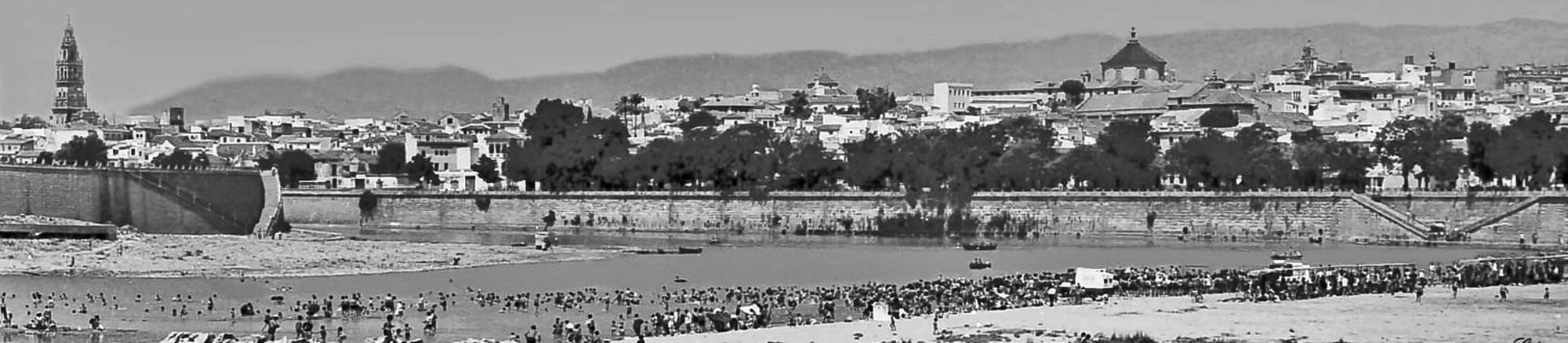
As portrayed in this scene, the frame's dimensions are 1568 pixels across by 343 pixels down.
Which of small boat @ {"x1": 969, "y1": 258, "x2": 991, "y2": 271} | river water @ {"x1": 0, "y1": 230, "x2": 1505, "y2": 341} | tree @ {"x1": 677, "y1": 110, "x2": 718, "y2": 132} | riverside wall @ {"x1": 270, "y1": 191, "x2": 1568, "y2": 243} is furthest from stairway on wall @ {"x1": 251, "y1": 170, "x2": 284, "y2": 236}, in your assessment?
tree @ {"x1": 677, "y1": 110, "x2": 718, "y2": 132}

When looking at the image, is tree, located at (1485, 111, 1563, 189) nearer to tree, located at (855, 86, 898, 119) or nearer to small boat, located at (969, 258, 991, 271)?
small boat, located at (969, 258, 991, 271)

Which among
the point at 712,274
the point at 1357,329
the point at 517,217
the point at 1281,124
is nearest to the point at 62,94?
the point at 517,217

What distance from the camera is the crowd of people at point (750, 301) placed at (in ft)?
132

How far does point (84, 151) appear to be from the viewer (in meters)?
116

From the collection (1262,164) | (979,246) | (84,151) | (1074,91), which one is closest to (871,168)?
(1262,164)

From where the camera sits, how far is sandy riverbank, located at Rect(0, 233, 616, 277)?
56844 mm

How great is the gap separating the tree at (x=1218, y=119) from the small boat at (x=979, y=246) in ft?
99.4

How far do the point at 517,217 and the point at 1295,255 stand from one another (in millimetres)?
42294

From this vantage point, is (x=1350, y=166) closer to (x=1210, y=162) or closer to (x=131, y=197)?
(x=1210, y=162)

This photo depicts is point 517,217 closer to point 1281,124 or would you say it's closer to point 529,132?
point 529,132

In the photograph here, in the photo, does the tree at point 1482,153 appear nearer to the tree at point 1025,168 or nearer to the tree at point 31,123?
the tree at point 1025,168

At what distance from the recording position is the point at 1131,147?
8506cm

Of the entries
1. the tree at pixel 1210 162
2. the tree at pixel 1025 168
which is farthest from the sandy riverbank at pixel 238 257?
the tree at pixel 1210 162

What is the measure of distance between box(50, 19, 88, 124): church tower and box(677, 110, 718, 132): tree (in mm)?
43882
